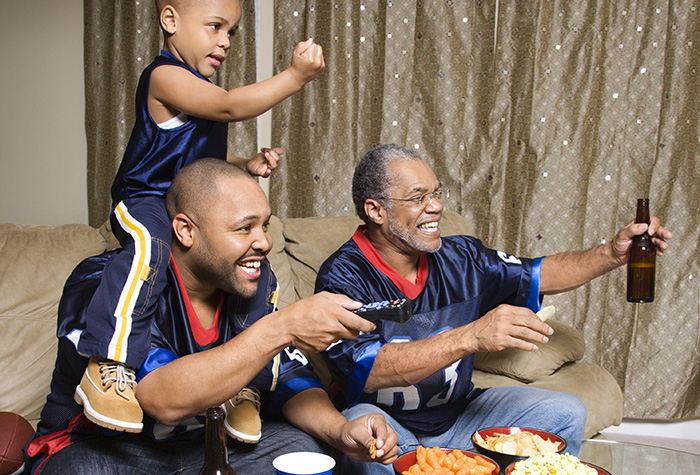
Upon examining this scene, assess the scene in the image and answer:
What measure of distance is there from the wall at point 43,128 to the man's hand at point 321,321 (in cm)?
230

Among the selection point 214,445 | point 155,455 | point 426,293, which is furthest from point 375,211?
point 214,445

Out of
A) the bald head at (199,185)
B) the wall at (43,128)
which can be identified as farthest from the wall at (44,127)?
the bald head at (199,185)

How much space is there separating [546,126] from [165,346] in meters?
2.10

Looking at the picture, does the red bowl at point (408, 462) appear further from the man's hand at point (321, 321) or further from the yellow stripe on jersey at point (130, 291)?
the yellow stripe on jersey at point (130, 291)

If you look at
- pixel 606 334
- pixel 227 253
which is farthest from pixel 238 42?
pixel 606 334

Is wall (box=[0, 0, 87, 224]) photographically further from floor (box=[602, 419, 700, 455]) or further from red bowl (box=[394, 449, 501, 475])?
floor (box=[602, 419, 700, 455])

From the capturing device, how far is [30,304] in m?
1.95

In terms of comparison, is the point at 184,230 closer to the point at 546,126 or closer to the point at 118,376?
the point at 118,376

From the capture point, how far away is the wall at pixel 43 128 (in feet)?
10.0

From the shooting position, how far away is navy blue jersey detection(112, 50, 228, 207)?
56.6 inches

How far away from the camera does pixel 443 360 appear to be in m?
1.44

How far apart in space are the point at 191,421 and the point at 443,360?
601 mm

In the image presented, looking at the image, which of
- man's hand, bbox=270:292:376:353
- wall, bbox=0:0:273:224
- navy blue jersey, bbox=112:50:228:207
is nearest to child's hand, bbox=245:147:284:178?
navy blue jersey, bbox=112:50:228:207

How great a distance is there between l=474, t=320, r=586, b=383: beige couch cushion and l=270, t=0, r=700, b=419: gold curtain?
26.3 inches
